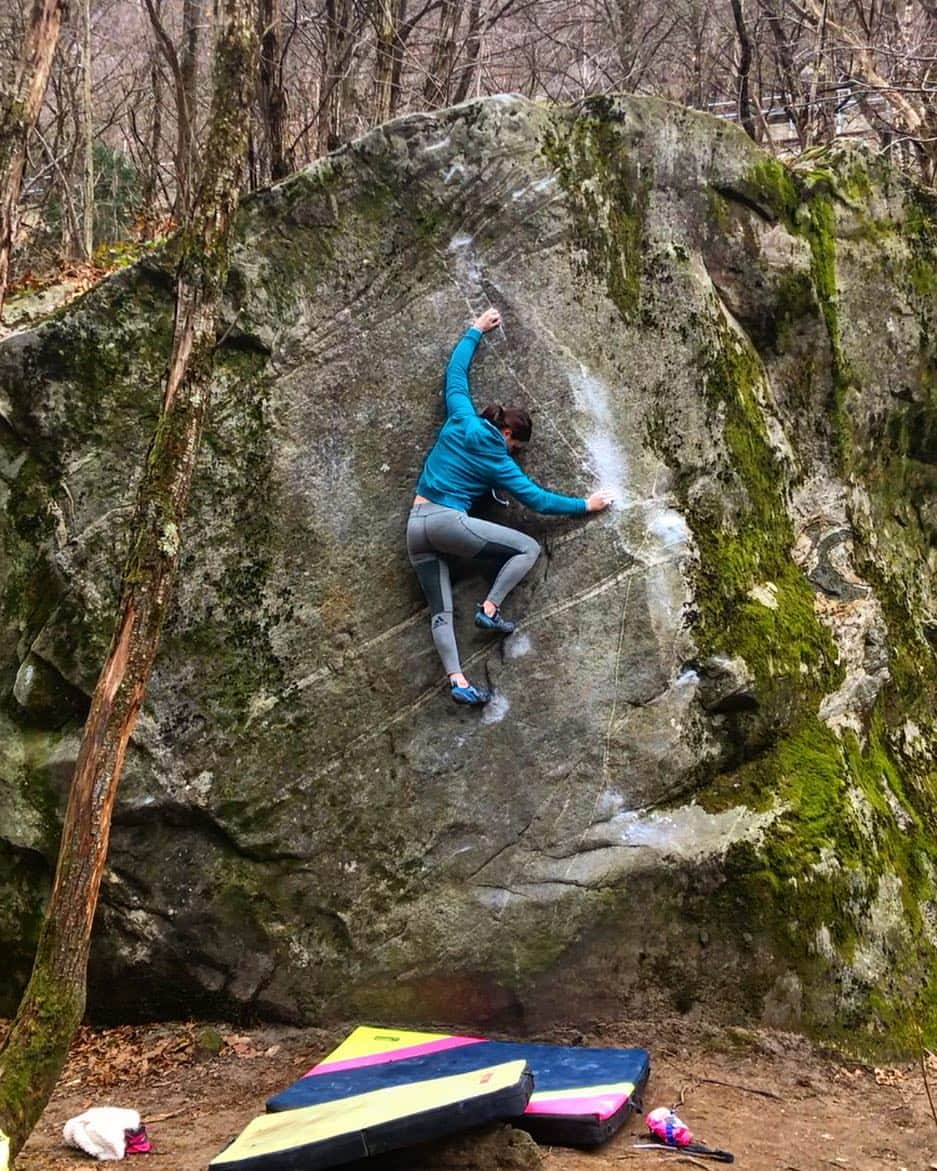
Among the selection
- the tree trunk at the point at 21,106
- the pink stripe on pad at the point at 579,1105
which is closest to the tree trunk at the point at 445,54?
the tree trunk at the point at 21,106

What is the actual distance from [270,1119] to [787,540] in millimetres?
4559

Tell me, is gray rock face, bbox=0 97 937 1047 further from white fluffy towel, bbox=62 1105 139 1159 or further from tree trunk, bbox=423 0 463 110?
tree trunk, bbox=423 0 463 110

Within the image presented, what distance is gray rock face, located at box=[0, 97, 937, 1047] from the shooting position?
6.45m

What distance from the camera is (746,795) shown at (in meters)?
6.61

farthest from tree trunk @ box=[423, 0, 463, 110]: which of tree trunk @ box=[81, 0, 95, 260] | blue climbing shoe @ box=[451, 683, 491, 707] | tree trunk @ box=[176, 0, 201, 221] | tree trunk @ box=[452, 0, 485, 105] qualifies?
blue climbing shoe @ box=[451, 683, 491, 707]

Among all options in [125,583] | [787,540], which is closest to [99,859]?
[125,583]

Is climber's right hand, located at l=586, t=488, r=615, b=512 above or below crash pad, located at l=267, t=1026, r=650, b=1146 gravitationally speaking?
above

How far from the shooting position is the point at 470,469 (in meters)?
6.50

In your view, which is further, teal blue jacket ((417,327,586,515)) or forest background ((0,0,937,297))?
forest background ((0,0,937,297))

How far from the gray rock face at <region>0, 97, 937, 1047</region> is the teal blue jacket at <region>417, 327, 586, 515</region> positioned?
0.25m

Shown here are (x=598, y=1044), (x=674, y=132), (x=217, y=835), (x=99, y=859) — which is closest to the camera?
(x=99, y=859)

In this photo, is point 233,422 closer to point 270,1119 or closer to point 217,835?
point 217,835

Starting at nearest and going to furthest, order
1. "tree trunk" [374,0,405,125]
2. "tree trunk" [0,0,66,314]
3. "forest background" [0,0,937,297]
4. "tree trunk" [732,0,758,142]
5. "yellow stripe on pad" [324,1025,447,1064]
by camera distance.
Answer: "yellow stripe on pad" [324,1025,447,1064] < "tree trunk" [0,0,66,314] < "forest background" [0,0,937,297] < "tree trunk" [374,0,405,125] < "tree trunk" [732,0,758,142]

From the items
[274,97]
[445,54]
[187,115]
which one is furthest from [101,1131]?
[445,54]
